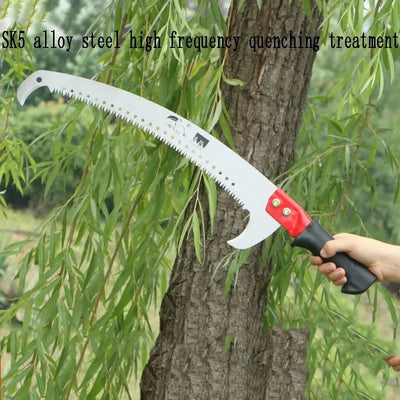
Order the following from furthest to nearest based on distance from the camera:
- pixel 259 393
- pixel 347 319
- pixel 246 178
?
1. pixel 347 319
2. pixel 259 393
3. pixel 246 178

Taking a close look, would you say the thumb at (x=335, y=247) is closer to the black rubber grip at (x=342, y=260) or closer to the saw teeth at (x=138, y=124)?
the black rubber grip at (x=342, y=260)

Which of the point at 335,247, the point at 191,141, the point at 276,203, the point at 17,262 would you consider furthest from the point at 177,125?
the point at 17,262

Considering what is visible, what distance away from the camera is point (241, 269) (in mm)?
1779

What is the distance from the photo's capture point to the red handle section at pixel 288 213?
4.98 ft

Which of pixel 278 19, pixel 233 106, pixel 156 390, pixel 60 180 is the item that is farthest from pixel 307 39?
pixel 60 180

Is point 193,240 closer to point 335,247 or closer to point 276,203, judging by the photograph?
point 276,203

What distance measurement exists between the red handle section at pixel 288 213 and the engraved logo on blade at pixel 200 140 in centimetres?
17

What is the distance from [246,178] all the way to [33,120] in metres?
4.97

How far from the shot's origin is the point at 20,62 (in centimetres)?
214

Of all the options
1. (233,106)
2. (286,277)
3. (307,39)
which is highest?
(307,39)

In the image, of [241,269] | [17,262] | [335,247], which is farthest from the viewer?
[17,262]

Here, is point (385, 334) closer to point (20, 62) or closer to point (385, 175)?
point (385, 175)

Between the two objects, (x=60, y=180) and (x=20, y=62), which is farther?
(x=60, y=180)

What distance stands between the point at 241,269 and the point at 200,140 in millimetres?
328
